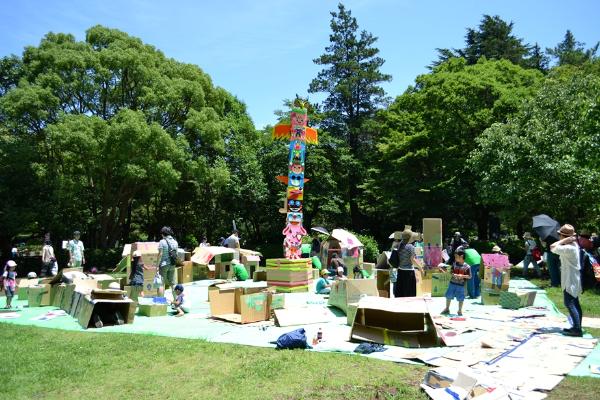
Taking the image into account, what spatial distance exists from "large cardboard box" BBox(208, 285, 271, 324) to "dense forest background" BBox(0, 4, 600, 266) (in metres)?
9.42

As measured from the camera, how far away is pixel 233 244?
17531mm

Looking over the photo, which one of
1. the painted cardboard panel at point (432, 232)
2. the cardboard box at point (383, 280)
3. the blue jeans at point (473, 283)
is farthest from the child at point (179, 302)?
the painted cardboard panel at point (432, 232)

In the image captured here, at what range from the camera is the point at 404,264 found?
31.5 ft

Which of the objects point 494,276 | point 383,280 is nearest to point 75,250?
point 383,280

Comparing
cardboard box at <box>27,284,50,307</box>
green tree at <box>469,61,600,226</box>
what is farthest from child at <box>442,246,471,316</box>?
cardboard box at <box>27,284,50,307</box>

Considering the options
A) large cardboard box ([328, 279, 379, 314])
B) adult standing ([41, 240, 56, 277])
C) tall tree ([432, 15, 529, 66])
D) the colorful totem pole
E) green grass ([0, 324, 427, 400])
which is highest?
tall tree ([432, 15, 529, 66])

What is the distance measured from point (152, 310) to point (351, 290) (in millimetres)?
3975

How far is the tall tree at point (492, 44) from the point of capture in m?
38.4

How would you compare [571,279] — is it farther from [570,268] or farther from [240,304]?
[240,304]

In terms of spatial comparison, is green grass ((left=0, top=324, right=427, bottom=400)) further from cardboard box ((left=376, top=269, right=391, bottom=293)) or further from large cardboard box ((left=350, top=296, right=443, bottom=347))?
cardboard box ((left=376, top=269, right=391, bottom=293))

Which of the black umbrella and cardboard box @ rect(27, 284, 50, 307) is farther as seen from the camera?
the black umbrella

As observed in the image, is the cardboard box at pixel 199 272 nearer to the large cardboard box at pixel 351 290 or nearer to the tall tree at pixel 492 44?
the large cardboard box at pixel 351 290

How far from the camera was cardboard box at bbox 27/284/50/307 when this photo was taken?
10922 millimetres

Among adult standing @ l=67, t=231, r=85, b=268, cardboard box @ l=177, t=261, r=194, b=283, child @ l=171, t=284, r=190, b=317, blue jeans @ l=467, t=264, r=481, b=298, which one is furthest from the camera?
cardboard box @ l=177, t=261, r=194, b=283
